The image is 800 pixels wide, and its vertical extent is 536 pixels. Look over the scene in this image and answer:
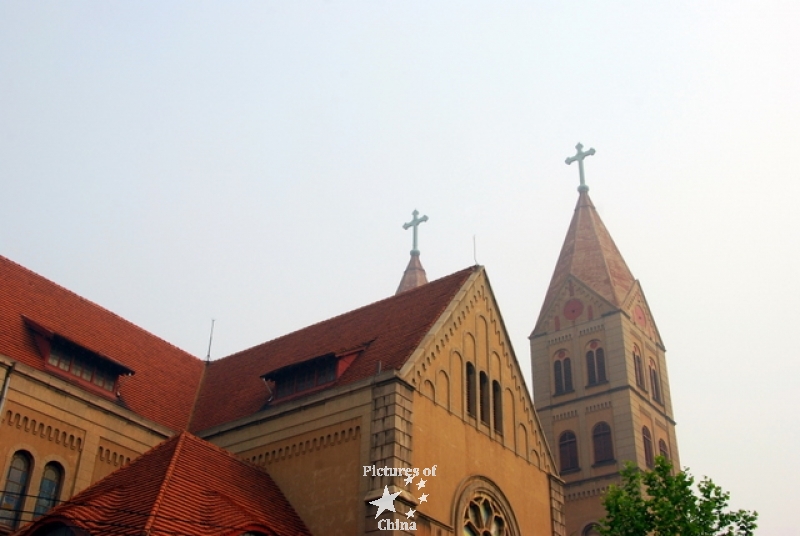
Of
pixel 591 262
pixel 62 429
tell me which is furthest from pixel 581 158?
pixel 62 429

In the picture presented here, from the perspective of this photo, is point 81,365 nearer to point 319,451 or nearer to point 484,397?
point 319,451

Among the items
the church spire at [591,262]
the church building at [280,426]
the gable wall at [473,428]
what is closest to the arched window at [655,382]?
the church spire at [591,262]

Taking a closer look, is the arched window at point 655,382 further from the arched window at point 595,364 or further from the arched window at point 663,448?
the arched window at point 595,364

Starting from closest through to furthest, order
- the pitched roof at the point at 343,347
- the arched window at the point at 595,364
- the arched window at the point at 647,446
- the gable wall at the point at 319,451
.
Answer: the gable wall at the point at 319,451 → the pitched roof at the point at 343,347 → the arched window at the point at 647,446 → the arched window at the point at 595,364

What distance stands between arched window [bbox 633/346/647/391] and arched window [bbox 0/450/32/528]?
124ft

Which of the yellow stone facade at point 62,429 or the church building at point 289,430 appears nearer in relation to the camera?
the church building at point 289,430

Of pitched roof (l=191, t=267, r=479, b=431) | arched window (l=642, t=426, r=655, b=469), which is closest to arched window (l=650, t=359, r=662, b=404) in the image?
arched window (l=642, t=426, r=655, b=469)

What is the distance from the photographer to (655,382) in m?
58.6

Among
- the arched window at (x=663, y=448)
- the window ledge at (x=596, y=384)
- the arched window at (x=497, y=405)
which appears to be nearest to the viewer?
the arched window at (x=497, y=405)

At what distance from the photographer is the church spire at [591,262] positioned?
2306 inches

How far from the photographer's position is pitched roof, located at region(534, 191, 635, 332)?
5856 cm

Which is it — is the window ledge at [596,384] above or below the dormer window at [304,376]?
above

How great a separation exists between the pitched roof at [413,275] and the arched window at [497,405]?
2993 centimetres

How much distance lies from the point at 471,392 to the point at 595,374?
26.9 meters
